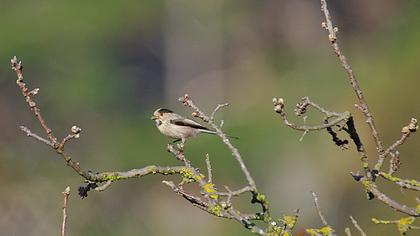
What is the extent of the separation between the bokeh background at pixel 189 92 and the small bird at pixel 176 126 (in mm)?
4617

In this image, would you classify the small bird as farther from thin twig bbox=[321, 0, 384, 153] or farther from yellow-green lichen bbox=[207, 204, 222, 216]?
thin twig bbox=[321, 0, 384, 153]

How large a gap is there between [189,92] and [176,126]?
91.6 feet

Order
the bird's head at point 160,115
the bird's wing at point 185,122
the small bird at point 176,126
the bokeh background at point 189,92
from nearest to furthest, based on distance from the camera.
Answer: the small bird at point 176,126 → the bird's wing at point 185,122 → the bird's head at point 160,115 → the bokeh background at point 189,92

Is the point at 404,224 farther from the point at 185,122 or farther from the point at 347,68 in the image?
the point at 185,122

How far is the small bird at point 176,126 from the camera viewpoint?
6.77 m

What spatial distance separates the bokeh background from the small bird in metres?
4.62

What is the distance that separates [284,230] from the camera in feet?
15.3

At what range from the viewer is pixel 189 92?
114ft

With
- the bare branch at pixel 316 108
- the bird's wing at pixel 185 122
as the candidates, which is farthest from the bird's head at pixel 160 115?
the bare branch at pixel 316 108

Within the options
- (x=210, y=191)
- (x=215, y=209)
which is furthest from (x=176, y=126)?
(x=215, y=209)

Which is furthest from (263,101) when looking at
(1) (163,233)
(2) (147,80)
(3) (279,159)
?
(1) (163,233)

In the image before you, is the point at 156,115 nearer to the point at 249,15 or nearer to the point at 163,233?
the point at 163,233

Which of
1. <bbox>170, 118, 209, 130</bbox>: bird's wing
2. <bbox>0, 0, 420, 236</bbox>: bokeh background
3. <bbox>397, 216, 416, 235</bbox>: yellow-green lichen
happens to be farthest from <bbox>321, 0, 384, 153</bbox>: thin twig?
<bbox>0, 0, 420, 236</bbox>: bokeh background

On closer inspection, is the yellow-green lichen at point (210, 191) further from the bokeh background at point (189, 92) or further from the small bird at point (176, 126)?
the bokeh background at point (189, 92)
